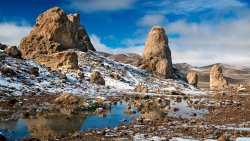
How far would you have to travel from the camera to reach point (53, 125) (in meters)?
21.6

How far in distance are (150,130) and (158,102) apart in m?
22.4

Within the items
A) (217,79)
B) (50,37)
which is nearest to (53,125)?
(50,37)

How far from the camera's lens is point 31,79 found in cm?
4338

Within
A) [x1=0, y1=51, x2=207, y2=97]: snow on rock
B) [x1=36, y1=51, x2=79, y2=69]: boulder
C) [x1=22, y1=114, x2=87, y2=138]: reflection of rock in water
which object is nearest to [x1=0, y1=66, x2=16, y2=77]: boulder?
[x1=0, y1=51, x2=207, y2=97]: snow on rock

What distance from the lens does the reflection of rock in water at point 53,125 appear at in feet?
62.0

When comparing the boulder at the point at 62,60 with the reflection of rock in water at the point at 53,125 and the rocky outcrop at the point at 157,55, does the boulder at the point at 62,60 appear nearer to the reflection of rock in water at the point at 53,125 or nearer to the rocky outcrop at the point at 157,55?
the rocky outcrop at the point at 157,55

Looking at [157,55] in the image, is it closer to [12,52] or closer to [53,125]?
[12,52]

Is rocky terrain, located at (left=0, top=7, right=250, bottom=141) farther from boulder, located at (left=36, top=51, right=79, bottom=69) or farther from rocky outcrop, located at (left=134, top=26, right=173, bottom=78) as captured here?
rocky outcrop, located at (left=134, top=26, right=173, bottom=78)

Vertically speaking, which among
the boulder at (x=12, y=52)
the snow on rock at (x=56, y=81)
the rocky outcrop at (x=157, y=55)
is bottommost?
the snow on rock at (x=56, y=81)

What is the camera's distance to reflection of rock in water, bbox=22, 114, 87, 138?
18891mm

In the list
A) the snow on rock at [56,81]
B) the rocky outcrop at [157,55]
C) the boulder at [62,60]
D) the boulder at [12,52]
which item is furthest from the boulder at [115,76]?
the rocky outcrop at [157,55]

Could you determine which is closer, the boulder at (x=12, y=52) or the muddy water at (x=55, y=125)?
the muddy water at (x=55, y=125)

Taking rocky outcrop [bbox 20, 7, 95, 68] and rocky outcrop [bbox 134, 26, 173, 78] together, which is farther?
rocky outcrop [bbox 134, 26, 173, 78]

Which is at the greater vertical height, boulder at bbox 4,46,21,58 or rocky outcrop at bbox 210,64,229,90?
boulder at bbox 4,46,21,58
